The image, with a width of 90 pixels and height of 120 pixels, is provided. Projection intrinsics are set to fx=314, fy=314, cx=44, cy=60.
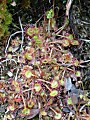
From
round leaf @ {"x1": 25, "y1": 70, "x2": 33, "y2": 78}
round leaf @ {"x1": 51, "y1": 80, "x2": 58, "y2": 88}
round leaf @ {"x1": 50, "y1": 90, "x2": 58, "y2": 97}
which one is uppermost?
round leaf @ {"x1": 25, "y1": 70, "x2": 33, "y2": 78}

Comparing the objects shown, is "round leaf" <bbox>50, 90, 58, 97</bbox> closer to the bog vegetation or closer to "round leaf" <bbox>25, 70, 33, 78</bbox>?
the bog vegetation

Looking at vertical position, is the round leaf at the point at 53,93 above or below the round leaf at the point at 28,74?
below

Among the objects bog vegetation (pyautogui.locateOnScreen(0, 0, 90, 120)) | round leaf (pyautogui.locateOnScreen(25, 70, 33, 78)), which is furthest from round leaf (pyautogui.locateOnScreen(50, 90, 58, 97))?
round leaf (pyautogui.locateOnScreen(25, 70, 33, 78))

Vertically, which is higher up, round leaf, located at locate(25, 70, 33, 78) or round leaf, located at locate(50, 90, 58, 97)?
round leaf, located at locate(25, 70, 33, 78)

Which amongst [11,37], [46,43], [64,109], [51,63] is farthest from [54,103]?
[11,37]

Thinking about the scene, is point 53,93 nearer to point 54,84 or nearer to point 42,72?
point 54,84

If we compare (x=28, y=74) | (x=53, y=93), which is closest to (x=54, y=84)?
(x=53, y=93)

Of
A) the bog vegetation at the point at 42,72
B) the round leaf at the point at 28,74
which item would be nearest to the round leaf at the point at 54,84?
the bog vegetation at the point at 42,72

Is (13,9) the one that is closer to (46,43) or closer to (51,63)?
(46,43)

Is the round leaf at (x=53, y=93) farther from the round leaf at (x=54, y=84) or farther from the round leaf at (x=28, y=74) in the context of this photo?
the round leaf at (x=28, y=74)

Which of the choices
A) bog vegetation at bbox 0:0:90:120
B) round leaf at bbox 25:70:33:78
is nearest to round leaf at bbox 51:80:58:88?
bog vegetation at bbox 0:0:90:120

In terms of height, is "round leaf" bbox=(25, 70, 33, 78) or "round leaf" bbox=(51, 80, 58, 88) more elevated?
"round leaf" bbox=(25, 70, 33, 78)
